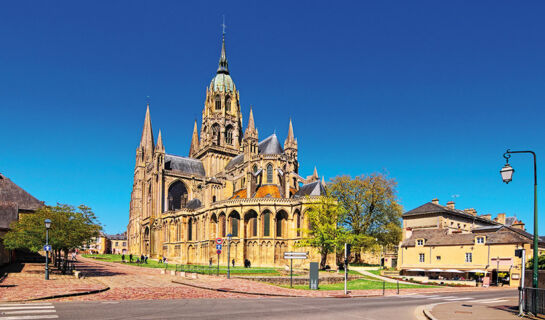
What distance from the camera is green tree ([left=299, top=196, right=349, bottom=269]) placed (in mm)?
47000

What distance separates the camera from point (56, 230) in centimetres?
3409

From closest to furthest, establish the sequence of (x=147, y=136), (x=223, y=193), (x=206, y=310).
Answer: (x=206, y=310), (x=223, y=193), (x=147, y=136)

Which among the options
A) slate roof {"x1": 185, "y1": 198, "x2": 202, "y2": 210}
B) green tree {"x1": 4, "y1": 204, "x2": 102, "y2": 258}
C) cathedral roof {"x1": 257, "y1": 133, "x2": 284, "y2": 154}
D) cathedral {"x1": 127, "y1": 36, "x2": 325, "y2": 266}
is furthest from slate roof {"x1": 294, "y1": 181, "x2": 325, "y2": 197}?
green tree {"x1": 4, "y1": 204, "x2": 102, "y2": 258}

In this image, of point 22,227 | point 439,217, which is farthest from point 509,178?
point 439,217

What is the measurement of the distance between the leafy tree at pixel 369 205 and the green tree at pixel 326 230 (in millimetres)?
6871

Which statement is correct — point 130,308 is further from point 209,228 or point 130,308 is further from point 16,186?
point 209,228

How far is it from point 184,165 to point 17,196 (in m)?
45.5

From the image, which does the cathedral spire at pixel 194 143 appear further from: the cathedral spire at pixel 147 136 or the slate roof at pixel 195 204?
the slate roof at pixel 195 204

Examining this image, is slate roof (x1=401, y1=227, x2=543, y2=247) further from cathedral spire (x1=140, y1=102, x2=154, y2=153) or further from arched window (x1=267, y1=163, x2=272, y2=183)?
cathedral spire (x1=140, y1=102, x2=154, y2=153)

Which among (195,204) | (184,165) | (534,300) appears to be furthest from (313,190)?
(534,300)

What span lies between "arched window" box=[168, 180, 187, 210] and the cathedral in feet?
0.67

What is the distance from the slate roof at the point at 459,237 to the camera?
41594 millimetres

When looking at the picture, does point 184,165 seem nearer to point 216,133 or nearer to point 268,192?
point 216,133

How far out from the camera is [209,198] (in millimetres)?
70500
